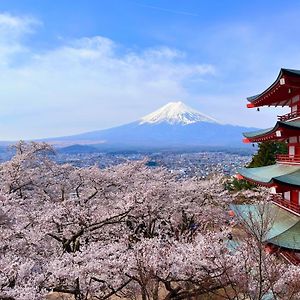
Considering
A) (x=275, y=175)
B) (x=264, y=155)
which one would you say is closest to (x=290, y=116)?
(x=275, y=175)

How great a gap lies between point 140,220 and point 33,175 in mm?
5636

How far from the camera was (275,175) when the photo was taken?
1123 centimetres

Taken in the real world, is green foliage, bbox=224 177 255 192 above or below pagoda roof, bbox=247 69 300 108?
below

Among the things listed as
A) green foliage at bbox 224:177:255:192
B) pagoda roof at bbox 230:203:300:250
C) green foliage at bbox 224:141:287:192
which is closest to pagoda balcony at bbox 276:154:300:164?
pagoda roof at bbox 230:203:300:250

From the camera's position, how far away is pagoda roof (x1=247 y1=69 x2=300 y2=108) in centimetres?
956

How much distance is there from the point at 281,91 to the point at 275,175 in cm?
253

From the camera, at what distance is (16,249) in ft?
31.1

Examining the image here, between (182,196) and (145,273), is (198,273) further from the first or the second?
(182,196)

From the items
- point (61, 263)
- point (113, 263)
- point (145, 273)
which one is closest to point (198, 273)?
point (145, 273)

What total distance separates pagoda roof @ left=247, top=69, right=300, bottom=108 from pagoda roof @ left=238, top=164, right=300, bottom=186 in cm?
217

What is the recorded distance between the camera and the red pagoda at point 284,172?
9.38 metres

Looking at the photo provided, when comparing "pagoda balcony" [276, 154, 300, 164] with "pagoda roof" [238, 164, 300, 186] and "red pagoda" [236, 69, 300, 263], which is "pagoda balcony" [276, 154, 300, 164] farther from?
"pagoda roof" [238, 164, 300, 186]

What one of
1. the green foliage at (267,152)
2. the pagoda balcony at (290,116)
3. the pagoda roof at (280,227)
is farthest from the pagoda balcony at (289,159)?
the green foliage at (267,152)

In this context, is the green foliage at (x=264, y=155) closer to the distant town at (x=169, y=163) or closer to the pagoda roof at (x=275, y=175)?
the distant town at (x=169, y=163)
